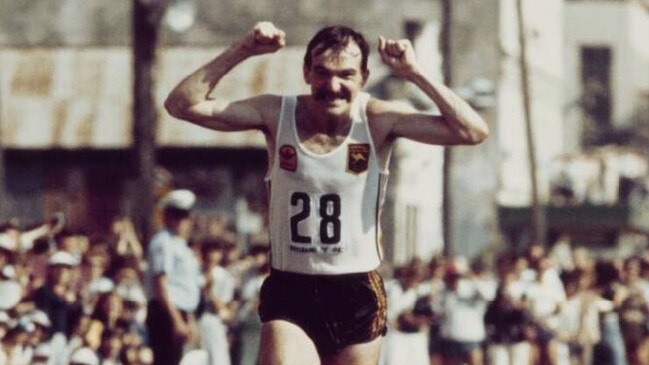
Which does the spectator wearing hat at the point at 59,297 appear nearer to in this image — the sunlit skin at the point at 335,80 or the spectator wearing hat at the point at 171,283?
the spectator wearing hat at the point at 171,283

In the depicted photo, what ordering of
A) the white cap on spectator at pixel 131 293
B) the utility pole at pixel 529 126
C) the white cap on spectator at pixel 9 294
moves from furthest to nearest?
the utility pole at pixel 529 126, the white cap on spectator at pixel 131 293, the white cap on spectator at pixel 9 294

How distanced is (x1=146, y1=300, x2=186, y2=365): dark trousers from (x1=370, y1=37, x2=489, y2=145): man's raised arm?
A: 21.8 ft

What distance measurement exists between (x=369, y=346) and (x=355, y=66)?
1278 millimetres

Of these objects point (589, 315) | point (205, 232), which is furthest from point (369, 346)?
point (205, 232)

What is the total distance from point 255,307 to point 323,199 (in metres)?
11.8

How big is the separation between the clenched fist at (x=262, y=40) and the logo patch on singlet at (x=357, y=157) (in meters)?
0.57

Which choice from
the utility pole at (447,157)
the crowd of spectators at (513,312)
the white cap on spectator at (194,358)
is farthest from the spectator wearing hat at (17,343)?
the utility pole at (447,157)

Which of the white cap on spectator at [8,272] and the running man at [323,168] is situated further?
the white cap on spectator at [8,272]

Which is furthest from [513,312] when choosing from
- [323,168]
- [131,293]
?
[323,168]

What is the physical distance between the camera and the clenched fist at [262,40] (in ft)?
34.9

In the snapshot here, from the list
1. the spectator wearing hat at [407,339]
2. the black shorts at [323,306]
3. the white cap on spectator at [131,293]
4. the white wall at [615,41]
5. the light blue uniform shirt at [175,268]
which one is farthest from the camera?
the white wall at [615,41]

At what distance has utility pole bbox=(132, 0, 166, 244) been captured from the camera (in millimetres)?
30906

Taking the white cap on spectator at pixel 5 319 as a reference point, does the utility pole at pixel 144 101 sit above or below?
above

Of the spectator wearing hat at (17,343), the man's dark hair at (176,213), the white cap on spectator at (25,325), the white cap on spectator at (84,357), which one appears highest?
the man's dark hair at (176,213)
